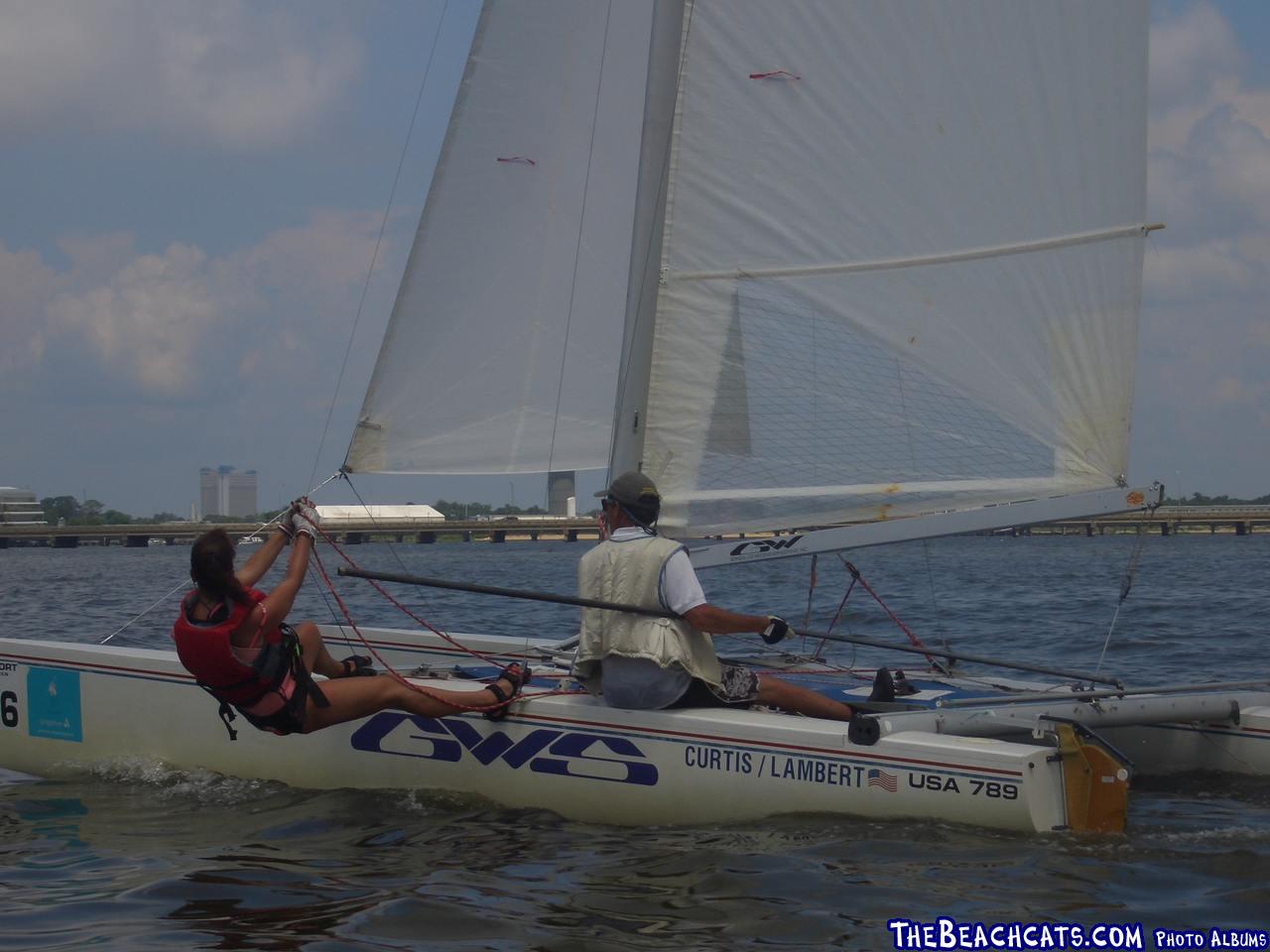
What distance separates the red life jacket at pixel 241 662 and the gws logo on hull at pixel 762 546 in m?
2.15

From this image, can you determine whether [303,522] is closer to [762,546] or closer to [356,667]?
[356,667]

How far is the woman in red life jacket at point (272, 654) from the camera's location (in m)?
5.32

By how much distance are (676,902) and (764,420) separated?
2.89 metres

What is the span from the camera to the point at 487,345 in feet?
26.2

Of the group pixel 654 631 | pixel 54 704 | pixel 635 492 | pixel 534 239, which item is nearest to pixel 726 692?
pixel 654 631

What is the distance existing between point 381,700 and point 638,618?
49.0 inches

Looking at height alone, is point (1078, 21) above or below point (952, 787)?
above

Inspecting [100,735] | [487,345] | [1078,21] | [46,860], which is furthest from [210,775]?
[1078,21]

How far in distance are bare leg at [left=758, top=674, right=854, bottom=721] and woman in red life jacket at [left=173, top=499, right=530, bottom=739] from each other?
1.14 metres

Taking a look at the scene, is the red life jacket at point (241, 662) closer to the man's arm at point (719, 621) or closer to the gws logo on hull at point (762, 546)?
the man's arm at point (719, 621)

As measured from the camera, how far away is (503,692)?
6094mm

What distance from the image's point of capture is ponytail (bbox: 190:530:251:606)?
17.1 ft

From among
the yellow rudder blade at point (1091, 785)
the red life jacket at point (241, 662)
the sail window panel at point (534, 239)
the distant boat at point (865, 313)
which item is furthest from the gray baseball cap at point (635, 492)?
the sail window panel at point (534, 239)

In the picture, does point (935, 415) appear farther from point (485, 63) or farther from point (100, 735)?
point (100, 735)
